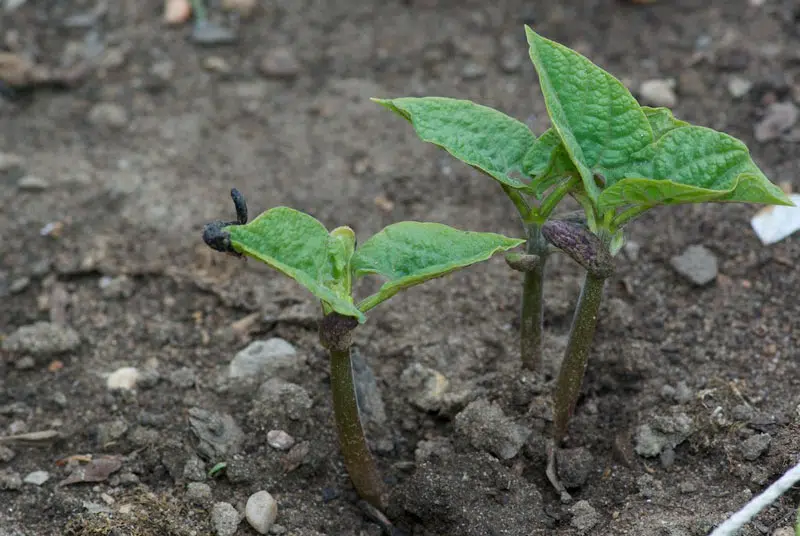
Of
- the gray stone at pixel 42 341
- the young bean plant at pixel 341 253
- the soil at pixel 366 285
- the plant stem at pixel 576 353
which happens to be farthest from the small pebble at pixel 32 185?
the plant stem at pixel 576 353

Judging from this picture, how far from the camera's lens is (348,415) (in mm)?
1918

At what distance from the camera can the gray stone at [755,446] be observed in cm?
198

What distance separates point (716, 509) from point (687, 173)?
2.21 ft

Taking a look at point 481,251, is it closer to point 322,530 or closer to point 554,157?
point 554,157

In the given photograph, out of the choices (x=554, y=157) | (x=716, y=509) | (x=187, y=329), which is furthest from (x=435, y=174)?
(x=716, y=509)

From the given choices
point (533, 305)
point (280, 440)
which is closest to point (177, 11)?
point (280, 440)

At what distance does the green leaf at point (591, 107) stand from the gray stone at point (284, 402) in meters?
0.87

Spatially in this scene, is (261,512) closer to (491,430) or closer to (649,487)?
(491,430)

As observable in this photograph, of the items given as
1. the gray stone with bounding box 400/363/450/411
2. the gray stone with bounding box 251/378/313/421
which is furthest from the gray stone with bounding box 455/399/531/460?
the gray stone with bounding box 251/378/313/421

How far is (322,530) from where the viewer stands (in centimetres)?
203

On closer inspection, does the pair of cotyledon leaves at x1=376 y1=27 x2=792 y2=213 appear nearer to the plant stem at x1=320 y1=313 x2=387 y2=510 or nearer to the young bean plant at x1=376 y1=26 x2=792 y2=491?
the young bean plant at x1=376 y1=26 x2=792 y2=491

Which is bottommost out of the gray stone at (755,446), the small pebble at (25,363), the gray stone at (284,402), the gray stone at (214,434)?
the small pebble at (25,363)

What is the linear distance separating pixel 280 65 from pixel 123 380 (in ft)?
5.07

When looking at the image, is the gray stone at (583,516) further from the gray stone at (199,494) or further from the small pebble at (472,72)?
the small pebble at (472,72)
